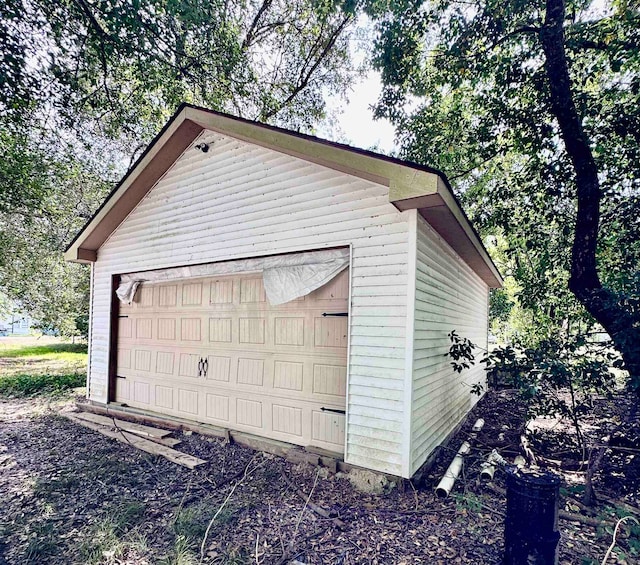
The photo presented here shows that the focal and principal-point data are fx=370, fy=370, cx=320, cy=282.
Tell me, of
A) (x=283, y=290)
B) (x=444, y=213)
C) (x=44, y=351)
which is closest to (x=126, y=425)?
(x=283, y=290)

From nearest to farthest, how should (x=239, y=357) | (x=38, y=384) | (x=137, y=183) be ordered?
(x=239, y=357) < (x=137, y=183) < (x=38, y=384)

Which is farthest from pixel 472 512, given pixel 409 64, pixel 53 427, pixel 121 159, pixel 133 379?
pixel 121 159

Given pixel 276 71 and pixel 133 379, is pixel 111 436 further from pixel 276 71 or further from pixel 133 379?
pixel 276 71

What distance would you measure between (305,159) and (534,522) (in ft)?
13.1

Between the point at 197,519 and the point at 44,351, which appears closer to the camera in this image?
the point at 197,519

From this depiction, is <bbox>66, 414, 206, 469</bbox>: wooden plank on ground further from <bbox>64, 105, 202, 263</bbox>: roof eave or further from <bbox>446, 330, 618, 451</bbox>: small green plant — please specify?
<bbox>446, 330, 618, 451</bbox>: small green plant

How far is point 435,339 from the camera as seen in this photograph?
460 cm

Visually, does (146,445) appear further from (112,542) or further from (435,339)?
(435,339)

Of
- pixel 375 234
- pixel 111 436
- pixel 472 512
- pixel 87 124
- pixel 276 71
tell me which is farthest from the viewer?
pixel 276 71

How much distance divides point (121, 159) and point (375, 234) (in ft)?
37.0

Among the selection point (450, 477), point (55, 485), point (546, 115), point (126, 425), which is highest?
point (546, 115)

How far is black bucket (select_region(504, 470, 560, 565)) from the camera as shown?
2.48 m

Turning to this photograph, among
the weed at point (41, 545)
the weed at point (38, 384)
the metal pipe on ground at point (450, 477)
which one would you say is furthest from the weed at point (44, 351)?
the metal pipe on ground at point (450, 477)

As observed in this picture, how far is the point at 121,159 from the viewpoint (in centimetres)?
1205
